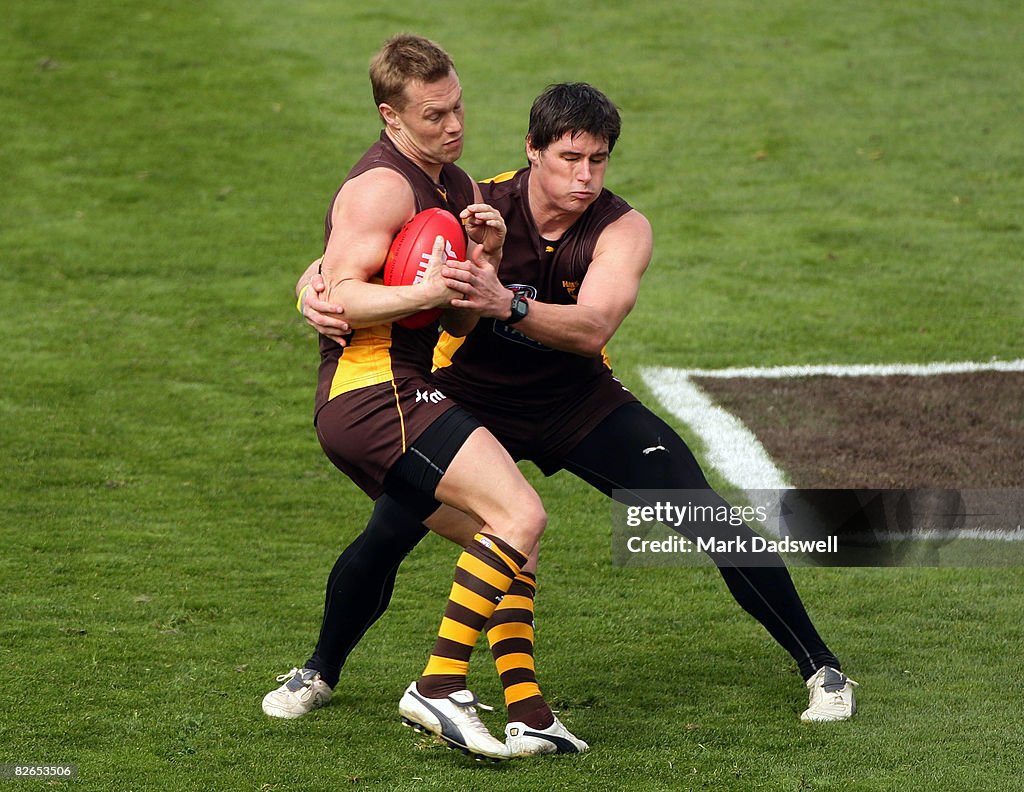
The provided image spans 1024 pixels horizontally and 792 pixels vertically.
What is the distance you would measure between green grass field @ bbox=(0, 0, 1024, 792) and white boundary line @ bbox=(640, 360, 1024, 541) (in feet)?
0.63

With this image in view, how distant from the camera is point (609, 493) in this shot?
16.5 feet

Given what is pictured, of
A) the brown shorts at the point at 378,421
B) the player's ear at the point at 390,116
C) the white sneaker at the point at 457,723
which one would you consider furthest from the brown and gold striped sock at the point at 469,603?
the player's ear at the point at 390,116

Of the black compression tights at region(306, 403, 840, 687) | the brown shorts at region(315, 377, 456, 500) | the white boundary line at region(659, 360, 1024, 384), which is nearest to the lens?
the brown shorts at region(315, 377, 456, 500)

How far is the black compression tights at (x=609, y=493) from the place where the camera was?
15.8 feet

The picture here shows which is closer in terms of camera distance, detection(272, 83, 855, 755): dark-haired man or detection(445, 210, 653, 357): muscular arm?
detection(445, 210, 653, 357): muscular arm

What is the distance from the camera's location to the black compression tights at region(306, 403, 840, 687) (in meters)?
4.82

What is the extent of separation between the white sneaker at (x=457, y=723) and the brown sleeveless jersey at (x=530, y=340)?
1.14 meters

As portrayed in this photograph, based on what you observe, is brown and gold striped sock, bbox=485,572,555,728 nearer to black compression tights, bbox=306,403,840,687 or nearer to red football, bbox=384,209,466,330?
black compression tights, bbox=306,403,840,687

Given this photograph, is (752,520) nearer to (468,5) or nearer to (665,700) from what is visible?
(665,700)

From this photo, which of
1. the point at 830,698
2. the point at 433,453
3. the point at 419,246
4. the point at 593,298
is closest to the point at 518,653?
the point at 433,453

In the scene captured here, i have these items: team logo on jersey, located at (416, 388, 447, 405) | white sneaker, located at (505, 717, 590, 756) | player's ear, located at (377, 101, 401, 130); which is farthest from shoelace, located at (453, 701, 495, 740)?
player's ear, located at (377, 101, 401, 130)

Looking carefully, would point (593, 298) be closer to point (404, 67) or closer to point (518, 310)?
point (518, 310)

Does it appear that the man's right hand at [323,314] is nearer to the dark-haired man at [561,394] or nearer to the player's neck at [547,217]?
the dark-haired man at [561,394]

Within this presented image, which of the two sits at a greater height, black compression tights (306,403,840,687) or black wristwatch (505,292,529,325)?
black wristwatch (505,292,529,325)
